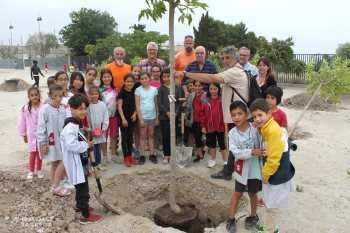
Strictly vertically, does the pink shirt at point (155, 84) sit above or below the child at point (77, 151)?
above

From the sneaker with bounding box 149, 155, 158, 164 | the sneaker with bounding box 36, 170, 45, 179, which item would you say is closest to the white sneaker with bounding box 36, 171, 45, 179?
the sneaker with bounding box 36, 170, 45, 179

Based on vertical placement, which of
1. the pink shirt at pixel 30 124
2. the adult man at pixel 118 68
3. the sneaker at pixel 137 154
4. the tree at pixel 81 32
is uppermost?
the tree at pixel 81 32

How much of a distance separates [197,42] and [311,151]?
39.1 m

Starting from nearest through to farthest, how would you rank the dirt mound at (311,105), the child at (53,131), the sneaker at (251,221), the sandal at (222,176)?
1. the sneaker at (251,221)
2. the child at (53,131)
3. the sandal at (222,176)
4. the dirt mound at (311,105)

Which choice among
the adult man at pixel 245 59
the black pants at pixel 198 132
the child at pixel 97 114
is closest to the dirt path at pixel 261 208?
the black pants at pixel 198 132

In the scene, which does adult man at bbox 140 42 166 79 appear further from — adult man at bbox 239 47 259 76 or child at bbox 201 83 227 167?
adult man at bbox 239 47 259 76

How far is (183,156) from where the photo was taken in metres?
4.75

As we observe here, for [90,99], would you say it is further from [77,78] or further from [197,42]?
[197,42]

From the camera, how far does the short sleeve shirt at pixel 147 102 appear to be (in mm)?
4770

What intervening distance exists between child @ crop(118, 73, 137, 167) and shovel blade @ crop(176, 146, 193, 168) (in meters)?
0.83

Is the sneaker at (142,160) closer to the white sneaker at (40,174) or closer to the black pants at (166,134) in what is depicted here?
the black pants at (166,134)

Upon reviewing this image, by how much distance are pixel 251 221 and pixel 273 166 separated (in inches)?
36.4

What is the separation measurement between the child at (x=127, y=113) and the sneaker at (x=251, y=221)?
241 centimetres

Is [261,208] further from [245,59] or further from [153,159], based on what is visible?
[245,59]
